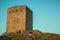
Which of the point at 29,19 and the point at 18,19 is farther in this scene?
the point at 29,19

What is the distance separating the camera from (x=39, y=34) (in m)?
39.0

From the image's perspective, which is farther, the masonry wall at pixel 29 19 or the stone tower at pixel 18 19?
the masonry wall at pixel 29 19

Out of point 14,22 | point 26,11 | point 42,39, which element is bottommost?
point 42,39

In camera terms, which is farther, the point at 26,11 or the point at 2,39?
the point at 26,11

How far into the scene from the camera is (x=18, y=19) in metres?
53.2

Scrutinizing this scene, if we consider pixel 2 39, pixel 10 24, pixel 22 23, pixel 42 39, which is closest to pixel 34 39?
pixel 42 39

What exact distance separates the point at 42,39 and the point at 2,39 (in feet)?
Result: 30.6

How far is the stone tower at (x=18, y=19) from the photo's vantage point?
52469 millimetres

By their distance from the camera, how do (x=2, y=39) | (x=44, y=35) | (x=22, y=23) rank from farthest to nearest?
1. (x=22, y=23)
2. (x=44, y=35)
3. (x=2, y=39)

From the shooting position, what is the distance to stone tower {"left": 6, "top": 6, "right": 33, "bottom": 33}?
52469 millimetres

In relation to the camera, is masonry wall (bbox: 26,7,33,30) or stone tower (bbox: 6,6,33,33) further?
masonry wall (bbox: 26,7,33,30)

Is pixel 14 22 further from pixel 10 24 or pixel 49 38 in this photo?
pixel 49 38

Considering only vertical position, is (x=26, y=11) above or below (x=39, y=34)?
above

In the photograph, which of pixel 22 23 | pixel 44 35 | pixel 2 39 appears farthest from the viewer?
pixel 22 23
